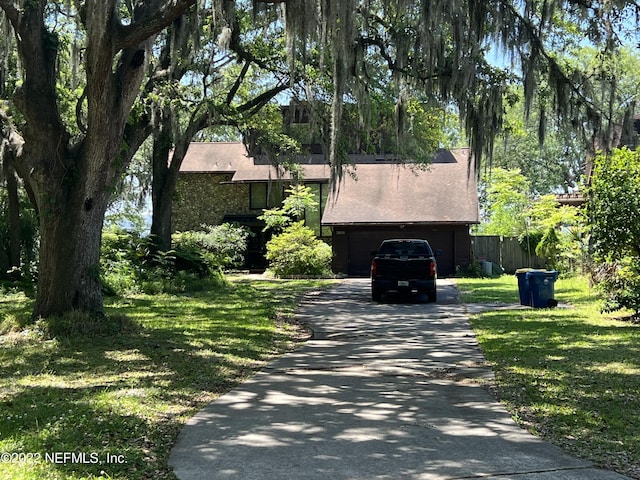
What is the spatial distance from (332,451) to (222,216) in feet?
98.8

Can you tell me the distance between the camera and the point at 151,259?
69.4 ft

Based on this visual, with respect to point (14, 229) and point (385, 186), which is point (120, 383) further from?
point (385, 186)

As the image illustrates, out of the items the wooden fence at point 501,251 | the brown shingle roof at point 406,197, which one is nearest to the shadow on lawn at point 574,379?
the brown shingle roof at point 406,197

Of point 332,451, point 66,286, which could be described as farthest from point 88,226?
point 332,451

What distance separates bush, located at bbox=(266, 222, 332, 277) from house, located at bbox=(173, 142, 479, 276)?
1563 mm

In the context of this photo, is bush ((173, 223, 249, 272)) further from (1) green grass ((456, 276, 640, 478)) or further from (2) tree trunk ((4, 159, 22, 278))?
(1) green grass ((456, 276, 640, 478))

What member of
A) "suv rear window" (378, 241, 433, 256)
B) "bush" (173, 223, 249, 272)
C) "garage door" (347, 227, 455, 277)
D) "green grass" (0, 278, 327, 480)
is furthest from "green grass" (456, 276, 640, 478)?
"garage door" (347, 227, 455, 277)

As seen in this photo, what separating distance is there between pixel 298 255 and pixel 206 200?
9081mm

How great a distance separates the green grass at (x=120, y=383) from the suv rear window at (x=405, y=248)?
15.9 ft

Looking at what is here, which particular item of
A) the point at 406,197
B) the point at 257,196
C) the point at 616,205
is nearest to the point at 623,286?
the point at 616,205

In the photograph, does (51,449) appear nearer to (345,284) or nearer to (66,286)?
(66,286)

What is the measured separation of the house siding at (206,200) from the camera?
3450 centimetres

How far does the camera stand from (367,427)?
5594 millimetres

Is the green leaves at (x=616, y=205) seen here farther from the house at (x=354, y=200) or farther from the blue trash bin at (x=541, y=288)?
the house at (x=354, y=200)
